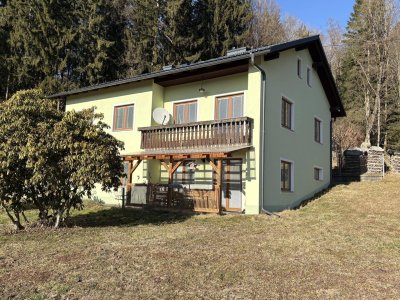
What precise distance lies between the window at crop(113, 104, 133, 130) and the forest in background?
11165 millimetres

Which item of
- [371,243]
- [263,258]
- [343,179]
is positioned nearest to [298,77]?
[343,179]

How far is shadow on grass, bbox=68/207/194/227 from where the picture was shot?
41.8ft

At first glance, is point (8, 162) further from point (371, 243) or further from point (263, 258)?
point (371, 243)

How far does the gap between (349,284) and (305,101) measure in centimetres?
1355

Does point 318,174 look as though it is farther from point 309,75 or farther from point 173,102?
point 173,102

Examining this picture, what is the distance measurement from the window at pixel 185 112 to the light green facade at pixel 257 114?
0.80 feet

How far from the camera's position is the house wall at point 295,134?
1488cm

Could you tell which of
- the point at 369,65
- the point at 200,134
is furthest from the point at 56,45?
the point at 369,65

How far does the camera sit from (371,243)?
9.38 meters

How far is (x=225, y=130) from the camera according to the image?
563 inches

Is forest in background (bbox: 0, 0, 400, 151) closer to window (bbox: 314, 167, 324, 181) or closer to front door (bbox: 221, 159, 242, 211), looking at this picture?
window (bbox: 314, 167, 324, 181)

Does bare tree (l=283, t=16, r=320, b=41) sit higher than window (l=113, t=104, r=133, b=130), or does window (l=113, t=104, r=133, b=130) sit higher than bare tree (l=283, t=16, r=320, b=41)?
bare tree (l=283, t=16, r=320, b=41)

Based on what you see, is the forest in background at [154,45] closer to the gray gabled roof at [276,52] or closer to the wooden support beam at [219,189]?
the gray gabled roof at [276,52]

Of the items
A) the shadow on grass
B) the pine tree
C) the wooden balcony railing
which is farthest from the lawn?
the pine tree
